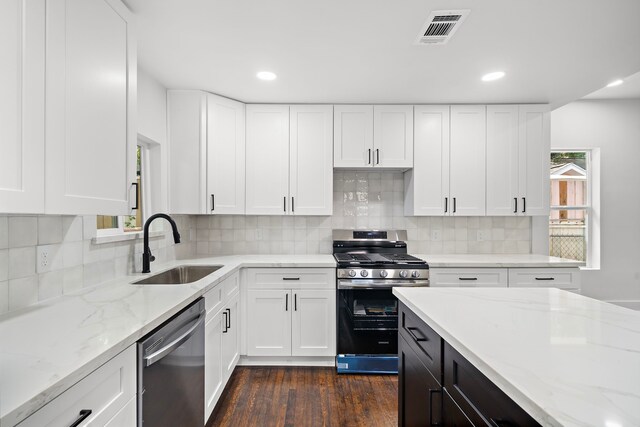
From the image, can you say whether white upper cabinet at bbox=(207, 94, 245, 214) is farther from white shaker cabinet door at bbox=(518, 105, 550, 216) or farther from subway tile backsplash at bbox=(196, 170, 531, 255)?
white shaker cabinet door at bbox=(518, 105, 550, 216)

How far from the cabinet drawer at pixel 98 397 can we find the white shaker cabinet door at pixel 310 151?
2.18m

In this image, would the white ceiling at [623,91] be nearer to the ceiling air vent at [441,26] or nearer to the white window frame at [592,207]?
the white window frame at [592,207]

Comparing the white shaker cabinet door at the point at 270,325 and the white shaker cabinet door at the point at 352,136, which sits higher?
the white shaker cabinet door at the point at 352,136

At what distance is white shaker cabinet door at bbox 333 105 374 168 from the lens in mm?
3168

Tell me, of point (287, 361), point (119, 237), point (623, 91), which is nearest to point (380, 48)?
point (119, 237)

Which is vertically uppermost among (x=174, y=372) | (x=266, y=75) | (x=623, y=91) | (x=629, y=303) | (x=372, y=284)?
(x=623, y=91)

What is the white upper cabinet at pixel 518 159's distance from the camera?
3.18 m

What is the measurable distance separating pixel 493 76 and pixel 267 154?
2.02 meters

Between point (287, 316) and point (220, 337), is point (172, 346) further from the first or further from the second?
point (287, 316)

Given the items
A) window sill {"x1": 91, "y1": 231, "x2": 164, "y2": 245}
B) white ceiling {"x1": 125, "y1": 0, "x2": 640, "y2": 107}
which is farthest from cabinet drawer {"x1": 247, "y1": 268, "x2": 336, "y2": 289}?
white ceiling {"x1": 125, "y1": 0, "x2": 640, "y2": 107}

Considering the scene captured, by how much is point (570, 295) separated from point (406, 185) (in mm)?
2024

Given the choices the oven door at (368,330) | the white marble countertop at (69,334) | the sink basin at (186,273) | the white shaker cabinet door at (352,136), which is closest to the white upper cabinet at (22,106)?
the white marble countertop at (69,334)

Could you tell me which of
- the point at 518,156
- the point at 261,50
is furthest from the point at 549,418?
the point at 518,156

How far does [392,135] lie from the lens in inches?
126
